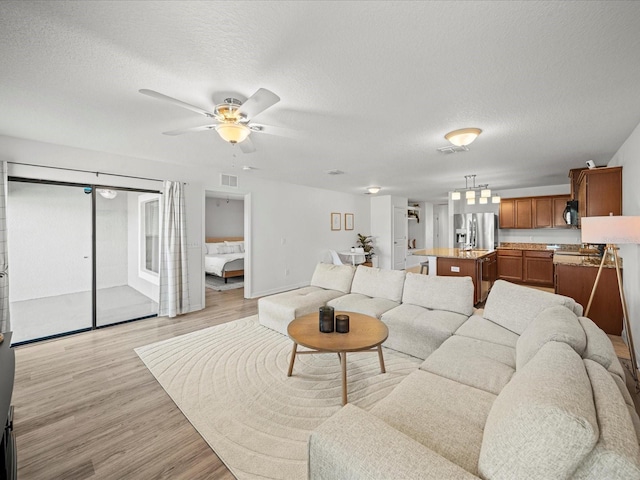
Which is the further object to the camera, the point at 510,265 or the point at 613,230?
the point at 510,265

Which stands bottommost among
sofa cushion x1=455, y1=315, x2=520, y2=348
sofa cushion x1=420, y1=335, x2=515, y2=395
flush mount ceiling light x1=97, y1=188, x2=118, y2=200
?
sofa cushion x1=420, y1=335, x2=515, y2=395

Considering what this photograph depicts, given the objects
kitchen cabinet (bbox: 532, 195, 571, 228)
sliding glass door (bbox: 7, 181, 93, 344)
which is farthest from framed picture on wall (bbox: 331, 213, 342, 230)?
sliding glass door (bbox: 7, 181, 93, 344)

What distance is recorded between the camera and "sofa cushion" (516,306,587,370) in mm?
1541

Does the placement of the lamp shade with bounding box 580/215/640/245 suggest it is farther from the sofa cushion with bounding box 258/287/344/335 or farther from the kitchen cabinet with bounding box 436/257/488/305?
the sofa cushion with bounding box 258/287/344/335

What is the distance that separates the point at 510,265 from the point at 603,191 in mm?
3348

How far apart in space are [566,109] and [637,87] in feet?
1.40

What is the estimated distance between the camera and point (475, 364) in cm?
192

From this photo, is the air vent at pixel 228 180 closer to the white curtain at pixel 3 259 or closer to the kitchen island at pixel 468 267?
the white curtain at pixel 3 259

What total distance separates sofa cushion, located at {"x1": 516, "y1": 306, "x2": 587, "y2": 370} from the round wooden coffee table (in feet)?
3.09

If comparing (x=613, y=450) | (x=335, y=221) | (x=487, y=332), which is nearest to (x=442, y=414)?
(x=613, y=450)

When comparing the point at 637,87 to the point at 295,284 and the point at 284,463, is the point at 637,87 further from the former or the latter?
the point at 295,284

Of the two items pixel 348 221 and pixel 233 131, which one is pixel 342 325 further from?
pixel 348 221

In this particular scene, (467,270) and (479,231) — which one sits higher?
(479,231)

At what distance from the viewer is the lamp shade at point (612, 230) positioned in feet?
7.48
